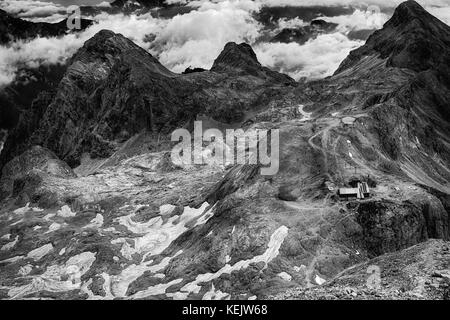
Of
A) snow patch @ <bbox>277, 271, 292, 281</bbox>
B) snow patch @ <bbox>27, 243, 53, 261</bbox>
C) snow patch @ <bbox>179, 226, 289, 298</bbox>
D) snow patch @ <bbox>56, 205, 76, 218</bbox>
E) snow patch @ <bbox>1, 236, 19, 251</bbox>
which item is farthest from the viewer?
snow patch @ <bbox>56, 205, 76, 218</bbox>

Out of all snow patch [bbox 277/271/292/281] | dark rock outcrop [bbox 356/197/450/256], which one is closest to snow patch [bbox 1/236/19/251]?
snow patch [bbox 277/271/292/281]

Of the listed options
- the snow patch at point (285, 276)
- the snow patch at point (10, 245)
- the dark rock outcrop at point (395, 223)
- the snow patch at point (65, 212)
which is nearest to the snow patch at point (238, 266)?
the snow patch at point (285, 276)

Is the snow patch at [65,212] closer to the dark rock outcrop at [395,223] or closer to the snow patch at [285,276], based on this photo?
the snow patch at [285,276]

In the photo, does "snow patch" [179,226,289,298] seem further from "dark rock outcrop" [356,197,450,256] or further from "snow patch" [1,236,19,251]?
"snow patch" [1,236,19,251]

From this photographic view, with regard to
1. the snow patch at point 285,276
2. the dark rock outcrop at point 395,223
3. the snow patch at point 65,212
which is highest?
the dark rock outcrop at point 395,223

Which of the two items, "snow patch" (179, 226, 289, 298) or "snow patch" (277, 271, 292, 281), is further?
"snow patch" (179, 226, 289, 298)

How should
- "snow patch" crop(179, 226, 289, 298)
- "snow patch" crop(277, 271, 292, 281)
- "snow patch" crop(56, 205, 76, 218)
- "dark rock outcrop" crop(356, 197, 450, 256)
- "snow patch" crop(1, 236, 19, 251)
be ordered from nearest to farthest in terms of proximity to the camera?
"snow patch" crop(277, 271, 292, 281) < "snow patch" crop(179, 226, 289, 298) < "dark rock outcrop" crop(356, 197, 450, 256) < "snow patch" crop(1, 236, 19, 251) < "snow patch" crop(56, 205, 76, 218)

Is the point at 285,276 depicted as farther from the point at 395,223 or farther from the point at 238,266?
the point at 395,223

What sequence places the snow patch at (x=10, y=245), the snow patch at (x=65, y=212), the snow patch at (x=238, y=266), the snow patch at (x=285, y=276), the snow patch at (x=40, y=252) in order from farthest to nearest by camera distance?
the snow patch at (x=65, y=212) < the snow patch at (x=10, y=245) < the snow patch at (x=40, y=252) < the snow patch at (x=238, y=266) < the snow patch at (x=285, y=276)

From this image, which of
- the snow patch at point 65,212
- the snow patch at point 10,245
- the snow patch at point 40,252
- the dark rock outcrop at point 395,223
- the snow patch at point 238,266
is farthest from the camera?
the snow patch at point 65,212

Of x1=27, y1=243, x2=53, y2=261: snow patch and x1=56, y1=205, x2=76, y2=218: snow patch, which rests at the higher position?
x1=56, y1=205, x2=76, y2=218: snow patch

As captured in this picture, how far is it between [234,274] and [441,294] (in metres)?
57.0

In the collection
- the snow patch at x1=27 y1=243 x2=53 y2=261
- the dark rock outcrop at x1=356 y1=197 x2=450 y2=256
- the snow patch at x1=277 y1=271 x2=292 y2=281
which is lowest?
the snow patch at x1=27 y1=243 x2=53 y2=261
